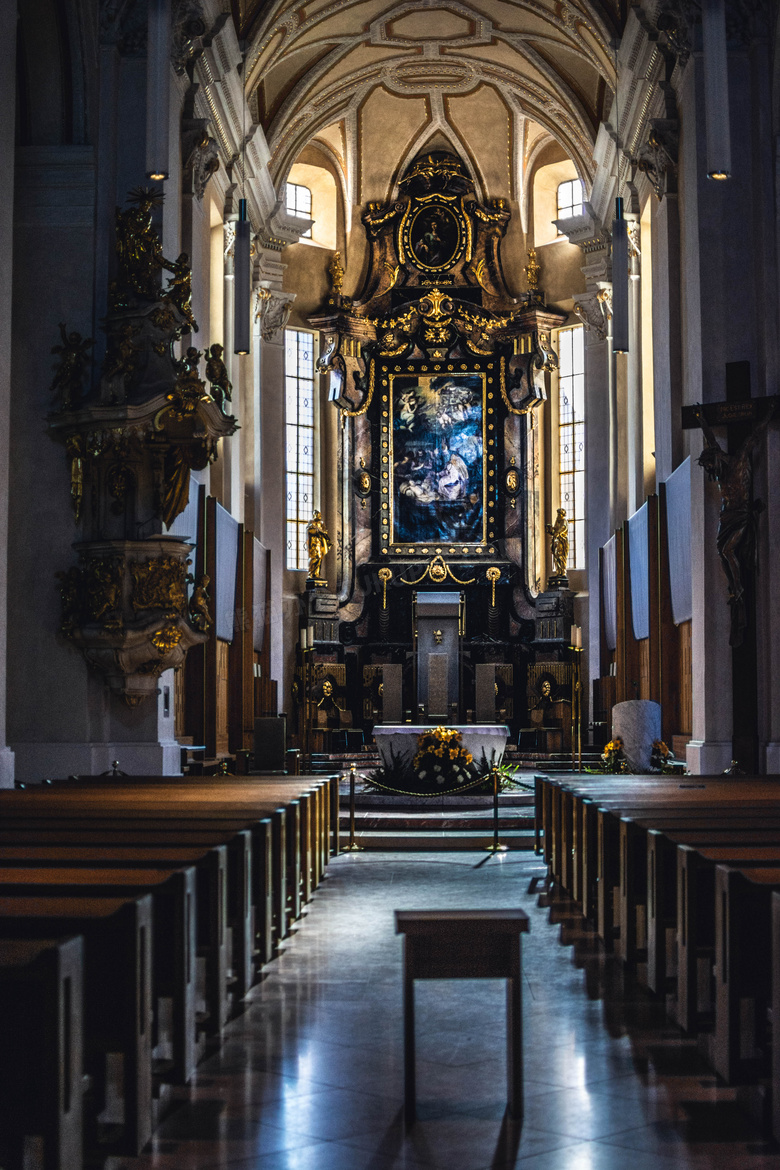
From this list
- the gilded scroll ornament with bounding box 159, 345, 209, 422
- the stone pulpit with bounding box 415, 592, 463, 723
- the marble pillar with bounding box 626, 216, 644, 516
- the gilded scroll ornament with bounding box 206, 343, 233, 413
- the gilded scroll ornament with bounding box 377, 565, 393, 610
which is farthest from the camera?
the gilded scroll ornament with bounding box 377, 565, 393, 610

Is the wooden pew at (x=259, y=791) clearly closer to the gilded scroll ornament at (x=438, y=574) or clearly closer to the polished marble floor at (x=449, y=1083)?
the polished marble floor at (x=449, y=1083)

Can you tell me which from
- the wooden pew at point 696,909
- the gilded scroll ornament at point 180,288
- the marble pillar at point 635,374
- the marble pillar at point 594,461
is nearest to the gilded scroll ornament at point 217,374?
the gilded scroll ornament at point 180,288

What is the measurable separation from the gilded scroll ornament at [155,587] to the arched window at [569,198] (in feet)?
50.4

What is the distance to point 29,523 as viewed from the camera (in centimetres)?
1166

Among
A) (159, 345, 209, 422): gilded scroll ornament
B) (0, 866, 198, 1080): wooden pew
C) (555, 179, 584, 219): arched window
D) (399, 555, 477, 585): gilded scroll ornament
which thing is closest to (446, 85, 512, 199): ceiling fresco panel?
(555, 179, 584, 219): arched window

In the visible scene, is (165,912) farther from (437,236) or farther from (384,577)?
(437,236)

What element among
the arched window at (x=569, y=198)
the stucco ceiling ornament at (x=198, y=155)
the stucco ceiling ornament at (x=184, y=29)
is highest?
the arched window at (x=569, y=198)

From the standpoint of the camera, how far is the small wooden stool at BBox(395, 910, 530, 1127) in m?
3.79

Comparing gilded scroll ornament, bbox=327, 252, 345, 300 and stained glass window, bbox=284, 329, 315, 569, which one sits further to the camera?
stained glass window, bbox=284, 329, 315, 569

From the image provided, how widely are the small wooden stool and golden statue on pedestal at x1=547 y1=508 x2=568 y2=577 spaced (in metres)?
18.8

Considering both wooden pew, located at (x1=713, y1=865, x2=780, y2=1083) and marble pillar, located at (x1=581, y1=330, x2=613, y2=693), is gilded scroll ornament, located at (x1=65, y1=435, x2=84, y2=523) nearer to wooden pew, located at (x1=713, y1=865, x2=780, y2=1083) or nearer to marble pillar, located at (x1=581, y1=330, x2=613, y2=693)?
wooden pew, located at (x1=713, y1=865, x2=780, y2=1083)

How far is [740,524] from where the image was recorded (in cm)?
1168

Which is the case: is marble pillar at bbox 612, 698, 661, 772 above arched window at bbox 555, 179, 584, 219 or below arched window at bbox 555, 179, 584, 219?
below

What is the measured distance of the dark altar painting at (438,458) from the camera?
78.2ft
